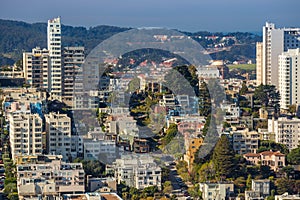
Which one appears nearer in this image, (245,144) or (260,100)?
(245,144)

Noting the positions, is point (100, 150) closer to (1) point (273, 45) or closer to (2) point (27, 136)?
(2) point (27, 136)

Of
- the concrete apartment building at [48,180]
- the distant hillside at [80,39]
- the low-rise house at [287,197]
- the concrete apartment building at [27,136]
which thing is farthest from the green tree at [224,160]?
the distant hillside at [80,39]

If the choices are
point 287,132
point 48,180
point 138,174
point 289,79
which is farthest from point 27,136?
point 289,79

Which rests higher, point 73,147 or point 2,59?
point 2,59

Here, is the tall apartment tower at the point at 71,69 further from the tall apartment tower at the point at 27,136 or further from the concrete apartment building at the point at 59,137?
the tall apartment tower at the point at 27,136

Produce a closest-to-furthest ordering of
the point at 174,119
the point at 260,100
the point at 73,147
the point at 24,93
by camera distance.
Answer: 1. the point at 73,147
2. the point at 174,119
3. the point at 24,93
4. the point at 260,100

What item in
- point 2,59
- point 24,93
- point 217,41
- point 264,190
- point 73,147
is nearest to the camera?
point 264,190

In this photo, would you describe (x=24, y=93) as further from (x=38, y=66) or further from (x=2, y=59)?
(x=2, y=59)

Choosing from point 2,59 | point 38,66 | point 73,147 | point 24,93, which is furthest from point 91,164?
point 2,59
